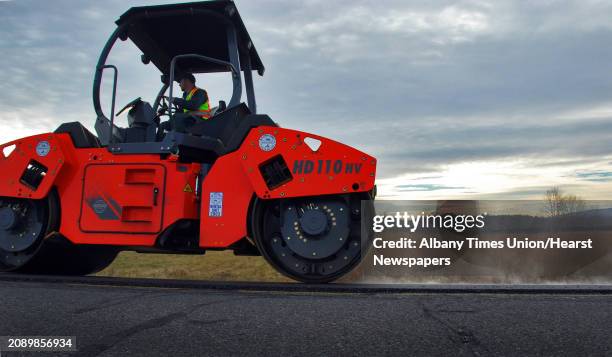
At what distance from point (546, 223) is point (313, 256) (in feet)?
7.41

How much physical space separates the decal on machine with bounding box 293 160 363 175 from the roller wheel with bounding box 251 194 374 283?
0.89 feet

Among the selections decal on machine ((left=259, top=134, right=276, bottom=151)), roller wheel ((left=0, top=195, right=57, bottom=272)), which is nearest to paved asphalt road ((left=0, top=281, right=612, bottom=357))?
decal on machine ((left=259, top=134, right=276, bottom=151))

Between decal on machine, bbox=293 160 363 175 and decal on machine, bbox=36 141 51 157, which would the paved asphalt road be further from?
decal on machine, bbox=36 141 51 157

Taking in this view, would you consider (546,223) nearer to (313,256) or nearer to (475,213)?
(475,213)

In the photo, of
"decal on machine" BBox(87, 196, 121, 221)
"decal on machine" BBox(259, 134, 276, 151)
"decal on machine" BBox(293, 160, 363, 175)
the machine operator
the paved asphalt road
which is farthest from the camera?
the machine operator

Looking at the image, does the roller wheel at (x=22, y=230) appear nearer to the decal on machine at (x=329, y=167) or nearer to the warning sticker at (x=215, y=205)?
the warning sticker at (x=215, y=205)

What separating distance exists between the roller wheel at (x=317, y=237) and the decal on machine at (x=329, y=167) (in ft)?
0.89

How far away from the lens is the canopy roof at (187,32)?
18.6ft

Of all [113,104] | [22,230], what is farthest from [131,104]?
[22,230]

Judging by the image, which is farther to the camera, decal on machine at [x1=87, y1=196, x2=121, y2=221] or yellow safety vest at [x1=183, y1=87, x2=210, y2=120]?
yellow safety vest at [x1=183, y1=87, x2=210, y2=120]

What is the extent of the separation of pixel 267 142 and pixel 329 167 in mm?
696

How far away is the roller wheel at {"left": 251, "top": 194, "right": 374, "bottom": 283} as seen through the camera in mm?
5016

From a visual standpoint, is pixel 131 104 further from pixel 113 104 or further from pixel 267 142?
pixel 267 142

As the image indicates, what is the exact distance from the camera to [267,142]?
5188 mm
